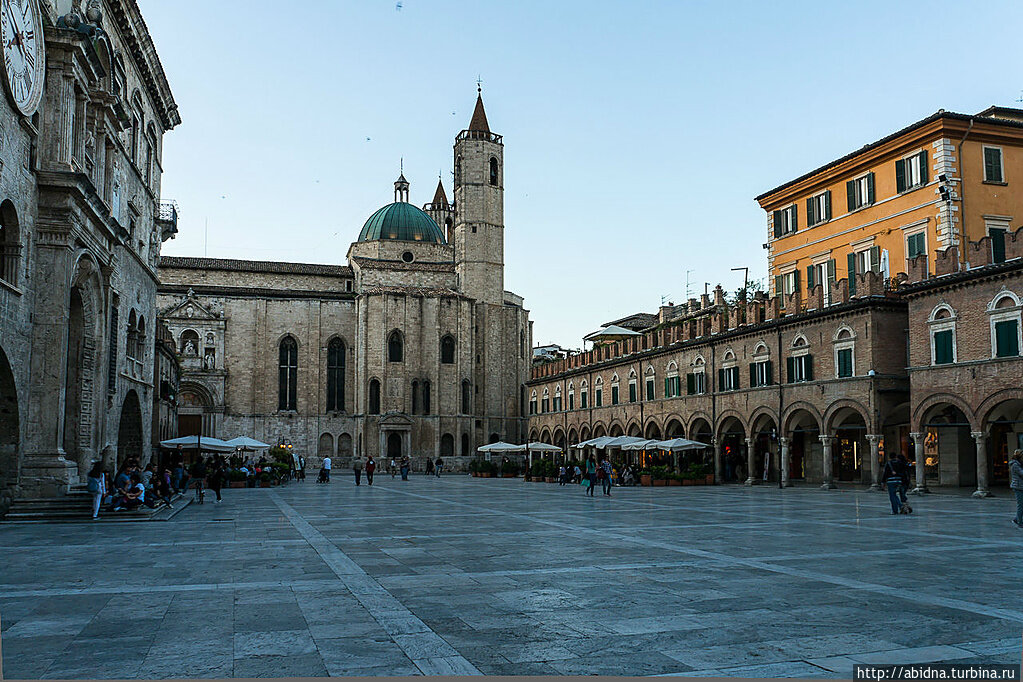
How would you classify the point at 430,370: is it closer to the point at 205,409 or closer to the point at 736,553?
the point at 205,409

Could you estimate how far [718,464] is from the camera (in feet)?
131

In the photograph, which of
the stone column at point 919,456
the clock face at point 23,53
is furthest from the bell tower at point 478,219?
the clock face at point 23,53

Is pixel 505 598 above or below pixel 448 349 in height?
below

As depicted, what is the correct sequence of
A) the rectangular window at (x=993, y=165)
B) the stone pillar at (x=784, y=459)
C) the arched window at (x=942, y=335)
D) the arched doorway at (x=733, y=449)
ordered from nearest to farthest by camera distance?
the arched window at (x=942, y=335), the rectangular window at (x=993, y=165), the stone pillar at (x=784, y=459), the arched doorway at (x=733, y=449)

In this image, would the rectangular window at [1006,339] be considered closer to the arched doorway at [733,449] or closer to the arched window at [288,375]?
the arched doorway at [733,449]

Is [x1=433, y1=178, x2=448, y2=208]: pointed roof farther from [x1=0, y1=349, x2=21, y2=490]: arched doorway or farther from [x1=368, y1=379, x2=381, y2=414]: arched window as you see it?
[x1=0, y1=349, x2=21, y2=490]: arched doorway

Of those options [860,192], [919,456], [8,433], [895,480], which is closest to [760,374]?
[860,192]

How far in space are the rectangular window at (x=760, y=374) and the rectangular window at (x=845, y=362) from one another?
4.50 m

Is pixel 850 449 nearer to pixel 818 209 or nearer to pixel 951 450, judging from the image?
pixel 951 450

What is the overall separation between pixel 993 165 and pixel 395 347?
48.0 meters

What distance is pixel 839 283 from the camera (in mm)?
34500

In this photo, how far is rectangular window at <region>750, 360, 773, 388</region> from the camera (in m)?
38.4

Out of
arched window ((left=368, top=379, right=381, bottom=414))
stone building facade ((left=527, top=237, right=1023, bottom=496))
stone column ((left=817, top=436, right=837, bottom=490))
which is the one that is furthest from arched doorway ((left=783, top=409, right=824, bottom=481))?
arched window ((left=368, top=379, right=381, bottom=414))

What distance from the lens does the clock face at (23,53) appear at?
17219 mm
